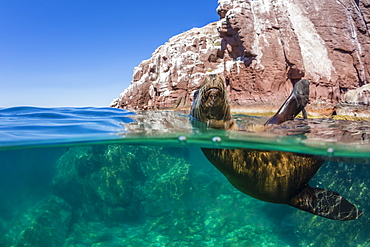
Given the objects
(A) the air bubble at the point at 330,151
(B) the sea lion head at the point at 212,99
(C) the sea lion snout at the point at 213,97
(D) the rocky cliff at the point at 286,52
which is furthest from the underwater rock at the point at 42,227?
(D) the rocky cliff at the point at 286,52

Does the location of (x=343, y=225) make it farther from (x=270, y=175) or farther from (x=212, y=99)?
(x=212, y=99)

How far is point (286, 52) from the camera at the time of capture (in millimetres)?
20812

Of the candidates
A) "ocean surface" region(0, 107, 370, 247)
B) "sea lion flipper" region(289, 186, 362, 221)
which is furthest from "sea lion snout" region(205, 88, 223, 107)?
"sea lion flipper" region(289, 186, 362, 221)

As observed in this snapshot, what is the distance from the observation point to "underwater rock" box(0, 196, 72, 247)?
785cm

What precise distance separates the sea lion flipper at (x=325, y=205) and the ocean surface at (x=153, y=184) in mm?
A: 1294

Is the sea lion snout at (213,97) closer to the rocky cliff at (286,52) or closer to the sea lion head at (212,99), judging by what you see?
the sea lion head at (212,99)

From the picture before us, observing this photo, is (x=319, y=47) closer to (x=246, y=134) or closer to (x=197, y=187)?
(x=197, y=187)

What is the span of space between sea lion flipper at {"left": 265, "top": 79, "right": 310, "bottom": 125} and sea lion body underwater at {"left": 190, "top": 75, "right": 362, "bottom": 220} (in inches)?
46.9

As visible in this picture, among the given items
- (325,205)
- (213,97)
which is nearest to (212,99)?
(213,97)

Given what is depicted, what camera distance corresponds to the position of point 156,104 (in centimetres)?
2512

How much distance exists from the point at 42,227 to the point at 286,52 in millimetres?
20957

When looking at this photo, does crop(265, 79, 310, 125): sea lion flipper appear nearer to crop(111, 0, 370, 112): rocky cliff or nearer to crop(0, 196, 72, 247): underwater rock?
crop(0, 196, 72, 247): underwater rock

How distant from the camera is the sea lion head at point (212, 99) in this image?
15.0 feet

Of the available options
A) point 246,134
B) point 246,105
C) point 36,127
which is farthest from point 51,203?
point 246,105
